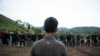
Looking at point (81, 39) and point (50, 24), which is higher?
point (50, 24)

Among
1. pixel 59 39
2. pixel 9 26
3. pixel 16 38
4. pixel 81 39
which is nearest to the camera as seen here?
pixel 59 39

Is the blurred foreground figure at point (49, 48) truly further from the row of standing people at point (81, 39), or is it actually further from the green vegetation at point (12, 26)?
the green vegetation at point (12, 26)

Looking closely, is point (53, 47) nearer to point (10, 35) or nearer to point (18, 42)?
point (10, 35)

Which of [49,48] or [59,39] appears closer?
[49,48]

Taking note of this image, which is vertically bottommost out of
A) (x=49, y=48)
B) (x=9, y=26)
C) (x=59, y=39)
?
(x=59, y=39)

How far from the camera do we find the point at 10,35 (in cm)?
2470

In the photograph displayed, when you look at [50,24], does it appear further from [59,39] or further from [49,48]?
[59,39]

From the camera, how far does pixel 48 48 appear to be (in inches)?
120

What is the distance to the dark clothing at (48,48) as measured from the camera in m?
3.03

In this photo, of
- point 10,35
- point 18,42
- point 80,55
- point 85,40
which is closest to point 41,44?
point 80,55

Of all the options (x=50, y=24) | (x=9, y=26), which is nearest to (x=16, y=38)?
(x=50, y=24)

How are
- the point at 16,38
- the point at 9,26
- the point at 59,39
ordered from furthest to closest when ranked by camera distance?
1. the point at 9,26
2. the point at 16,38
3. the point at 59,39

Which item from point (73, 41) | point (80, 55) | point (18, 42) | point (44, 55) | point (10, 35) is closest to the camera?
point (44, 55)

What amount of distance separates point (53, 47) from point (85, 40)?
26404mm
